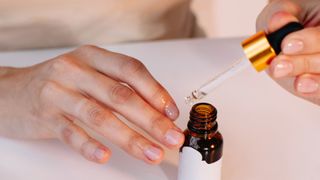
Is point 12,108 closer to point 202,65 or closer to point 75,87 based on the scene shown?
point 75,87

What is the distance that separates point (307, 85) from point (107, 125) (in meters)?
0.24

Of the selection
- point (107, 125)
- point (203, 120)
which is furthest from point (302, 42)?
point (107, 125)

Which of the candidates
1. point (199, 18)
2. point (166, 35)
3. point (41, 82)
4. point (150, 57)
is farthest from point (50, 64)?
point (199, 18)

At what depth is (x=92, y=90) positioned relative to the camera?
30.1 inches

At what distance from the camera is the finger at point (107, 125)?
0.73 meters

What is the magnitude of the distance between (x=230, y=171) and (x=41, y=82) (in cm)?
28

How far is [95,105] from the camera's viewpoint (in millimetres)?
756

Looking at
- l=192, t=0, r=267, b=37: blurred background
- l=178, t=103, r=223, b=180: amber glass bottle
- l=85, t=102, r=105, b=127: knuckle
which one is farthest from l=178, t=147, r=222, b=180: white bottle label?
l=192, t=0, r=267, b=37: blurred background

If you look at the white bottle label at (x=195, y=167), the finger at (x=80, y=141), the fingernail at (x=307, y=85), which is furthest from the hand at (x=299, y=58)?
the finger at (x=80, y=141)

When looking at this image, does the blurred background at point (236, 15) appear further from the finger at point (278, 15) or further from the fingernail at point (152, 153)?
the fingernail at point (152, 153)

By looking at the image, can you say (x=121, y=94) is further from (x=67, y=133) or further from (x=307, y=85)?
(x=307, y=85)

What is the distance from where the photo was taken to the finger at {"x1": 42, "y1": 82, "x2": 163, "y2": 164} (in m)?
0.73

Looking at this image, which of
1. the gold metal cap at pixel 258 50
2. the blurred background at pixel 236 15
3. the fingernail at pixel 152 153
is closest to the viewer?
the gold metal cap at pixel 258 50

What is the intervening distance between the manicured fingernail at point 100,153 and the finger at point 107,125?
2cm
